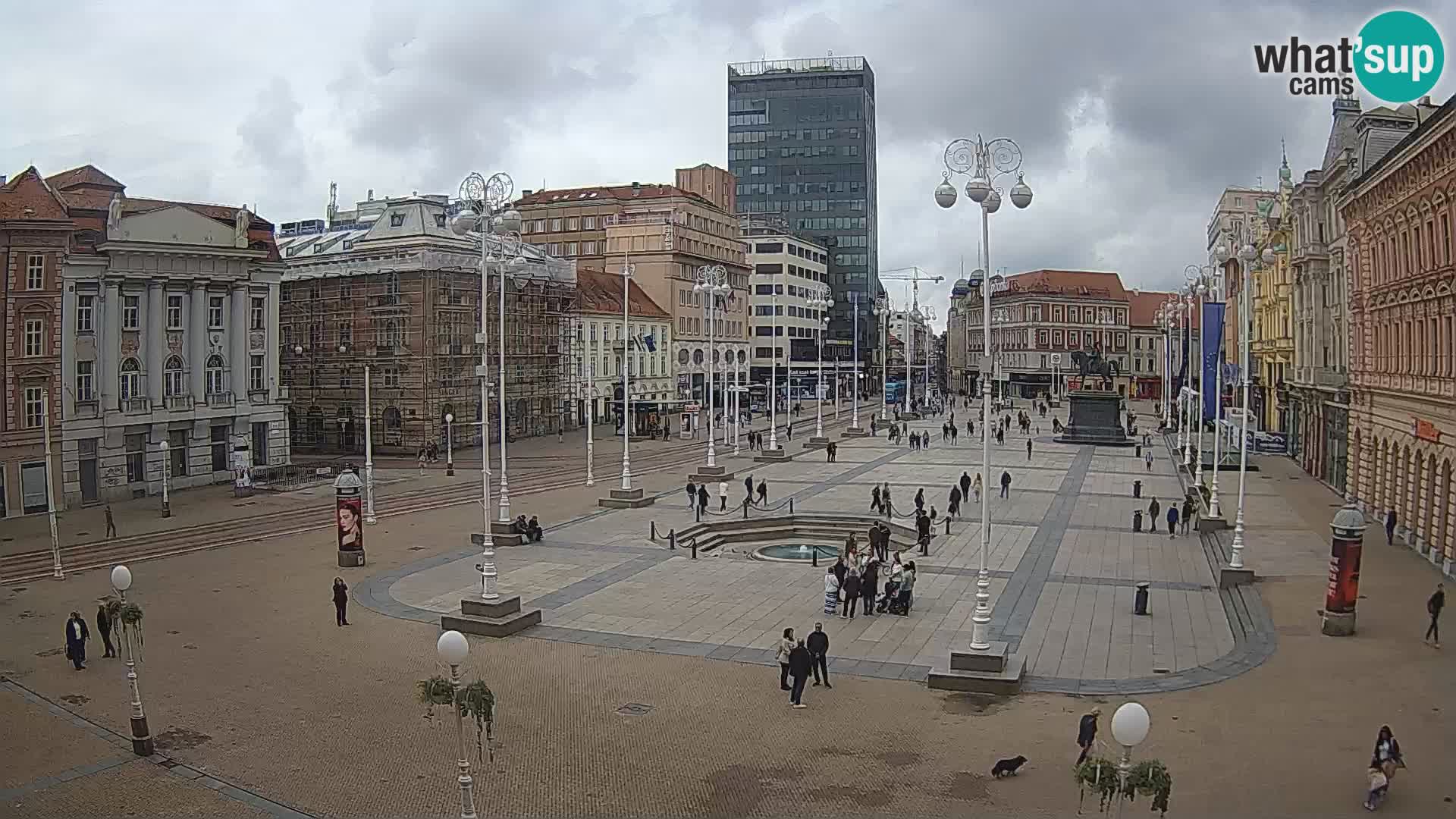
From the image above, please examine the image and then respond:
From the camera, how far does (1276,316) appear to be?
229ft

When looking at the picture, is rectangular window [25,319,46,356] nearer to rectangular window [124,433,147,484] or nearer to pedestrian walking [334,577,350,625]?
rectangular window [124,433,147,484]

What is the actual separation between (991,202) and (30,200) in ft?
131

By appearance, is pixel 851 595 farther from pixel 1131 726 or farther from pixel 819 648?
pixel 1131 726

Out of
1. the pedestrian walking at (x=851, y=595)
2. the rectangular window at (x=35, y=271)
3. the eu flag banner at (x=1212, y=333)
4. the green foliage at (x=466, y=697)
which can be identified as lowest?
the pedestrian walking at (x=851, y=595)

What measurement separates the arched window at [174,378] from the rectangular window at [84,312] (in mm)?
4192

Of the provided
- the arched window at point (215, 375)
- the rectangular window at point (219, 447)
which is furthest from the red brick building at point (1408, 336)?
the rectangular window at point (219, 447)

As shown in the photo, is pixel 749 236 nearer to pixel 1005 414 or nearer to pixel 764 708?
pixel 1005 414

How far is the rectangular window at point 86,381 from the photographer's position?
47281 millimetres

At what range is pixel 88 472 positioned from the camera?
4759cm

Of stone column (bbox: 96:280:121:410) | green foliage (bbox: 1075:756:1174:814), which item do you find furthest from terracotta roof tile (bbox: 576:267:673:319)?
green foliage (bbox: 1075:756:1174:814)

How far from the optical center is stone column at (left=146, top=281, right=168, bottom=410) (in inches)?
1988

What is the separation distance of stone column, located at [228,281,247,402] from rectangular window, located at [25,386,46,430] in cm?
1082

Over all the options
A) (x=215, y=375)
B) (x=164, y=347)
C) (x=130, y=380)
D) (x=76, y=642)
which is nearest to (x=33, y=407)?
(x=130, y=380)

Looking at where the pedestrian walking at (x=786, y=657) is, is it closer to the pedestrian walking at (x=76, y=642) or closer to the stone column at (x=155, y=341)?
the pedestrian walking at (x=76, y=642)
